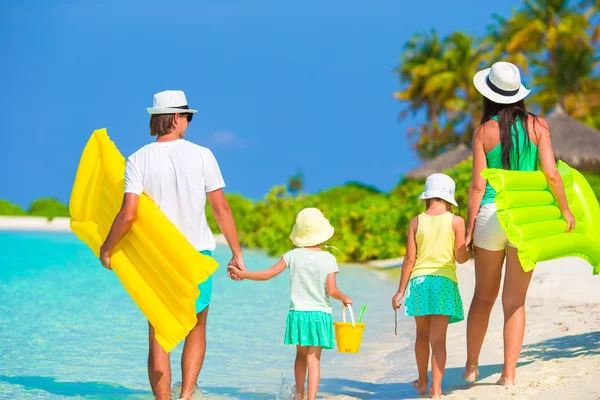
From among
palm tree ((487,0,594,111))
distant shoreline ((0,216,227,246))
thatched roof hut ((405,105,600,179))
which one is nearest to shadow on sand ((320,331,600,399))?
thatched roof hut ((405,105,600,179))

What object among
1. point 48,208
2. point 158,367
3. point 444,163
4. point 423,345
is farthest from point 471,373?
point 48,208

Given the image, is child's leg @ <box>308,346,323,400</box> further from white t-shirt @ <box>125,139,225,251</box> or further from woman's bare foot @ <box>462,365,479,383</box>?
woman's bare foot @ <box>462,365,479,383</box>

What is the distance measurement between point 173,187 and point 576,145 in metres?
21.4

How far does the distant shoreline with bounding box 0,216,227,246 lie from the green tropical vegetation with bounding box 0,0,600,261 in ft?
4.96

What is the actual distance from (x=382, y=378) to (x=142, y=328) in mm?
4162

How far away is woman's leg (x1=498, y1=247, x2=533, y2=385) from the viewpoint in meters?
5.10

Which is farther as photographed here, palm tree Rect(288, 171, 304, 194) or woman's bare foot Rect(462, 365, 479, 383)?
palm tree Rect(288, 171, 304, 194)

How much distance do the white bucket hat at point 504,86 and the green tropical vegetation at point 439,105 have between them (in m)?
11.3

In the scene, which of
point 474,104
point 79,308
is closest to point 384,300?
point 79,308

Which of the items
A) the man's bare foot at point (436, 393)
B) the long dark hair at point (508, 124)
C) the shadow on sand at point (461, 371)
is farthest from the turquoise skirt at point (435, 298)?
the long dark hair at point (508, 124)

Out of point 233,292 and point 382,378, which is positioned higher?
point 233,292

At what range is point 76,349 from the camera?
842cm

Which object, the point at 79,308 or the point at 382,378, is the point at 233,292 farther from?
the point at 382,378

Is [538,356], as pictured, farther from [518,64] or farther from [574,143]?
[518,64]
